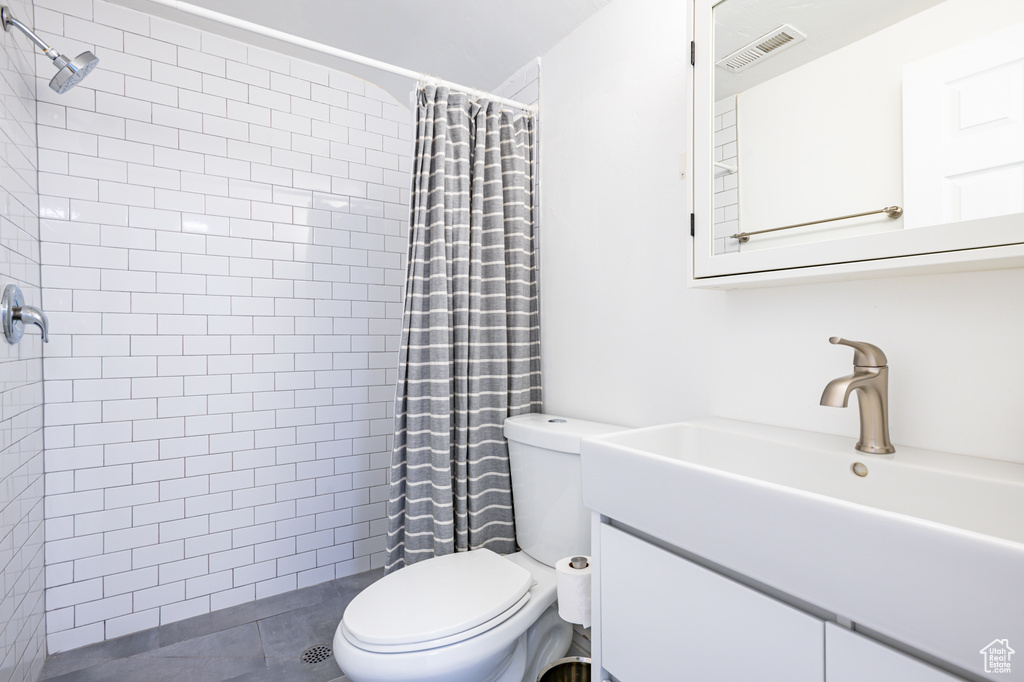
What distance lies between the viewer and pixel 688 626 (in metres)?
0.94

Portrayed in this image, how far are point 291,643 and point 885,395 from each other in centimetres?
195

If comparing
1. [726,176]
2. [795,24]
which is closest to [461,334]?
[726,176]

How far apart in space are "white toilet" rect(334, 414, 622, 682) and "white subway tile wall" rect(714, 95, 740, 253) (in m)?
0.65

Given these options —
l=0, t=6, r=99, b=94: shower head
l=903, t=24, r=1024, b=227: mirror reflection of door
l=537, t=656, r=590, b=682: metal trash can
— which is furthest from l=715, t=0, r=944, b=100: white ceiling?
l=0, t=6, r=99, b=94: shower head

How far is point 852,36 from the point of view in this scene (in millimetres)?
1030

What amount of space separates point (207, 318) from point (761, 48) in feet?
6.63

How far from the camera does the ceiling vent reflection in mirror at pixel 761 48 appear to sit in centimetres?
113

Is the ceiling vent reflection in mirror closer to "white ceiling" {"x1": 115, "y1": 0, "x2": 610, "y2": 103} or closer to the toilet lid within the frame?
"white ceiling" {"x1": 115, "y1": 0, "x2": 610, "y2": 103}

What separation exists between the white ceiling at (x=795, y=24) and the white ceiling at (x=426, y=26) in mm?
681

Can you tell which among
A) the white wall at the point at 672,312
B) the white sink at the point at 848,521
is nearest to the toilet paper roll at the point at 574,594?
the white sink at the point at 848,521

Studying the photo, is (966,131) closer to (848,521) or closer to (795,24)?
(795,24)

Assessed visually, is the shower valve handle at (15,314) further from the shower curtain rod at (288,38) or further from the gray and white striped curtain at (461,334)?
the gray and white striped curtain at (461,334)

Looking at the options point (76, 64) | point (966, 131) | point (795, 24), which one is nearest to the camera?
point (966, 131)

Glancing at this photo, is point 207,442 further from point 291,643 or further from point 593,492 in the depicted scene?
point 593,492
